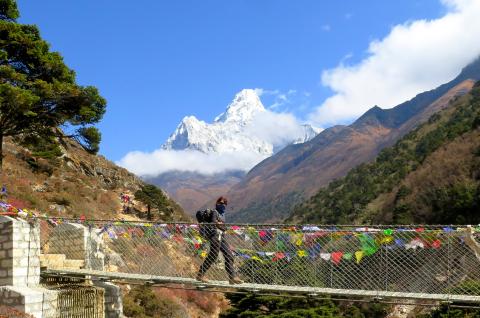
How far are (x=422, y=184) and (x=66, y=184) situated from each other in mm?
32894

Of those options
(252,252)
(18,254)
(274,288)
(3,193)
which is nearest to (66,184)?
(3,193)

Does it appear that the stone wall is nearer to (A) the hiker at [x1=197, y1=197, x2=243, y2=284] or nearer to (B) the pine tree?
(A) the hiker at [x1=197, y1=197, x2=243, y2=284]

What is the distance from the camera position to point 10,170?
28.4 metres

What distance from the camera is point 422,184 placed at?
4766cm

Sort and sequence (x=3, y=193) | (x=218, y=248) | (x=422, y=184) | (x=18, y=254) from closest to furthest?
(x=218, y=248), (x=18, y=254), (x=3, y=193), (x=422, y=184)

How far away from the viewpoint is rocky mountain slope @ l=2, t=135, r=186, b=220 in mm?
24803

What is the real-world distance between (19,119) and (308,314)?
A: 45.9 feet

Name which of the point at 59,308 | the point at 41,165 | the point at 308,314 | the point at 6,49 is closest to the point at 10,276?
the point at 59,308

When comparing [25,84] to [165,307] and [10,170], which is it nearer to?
[165,307]

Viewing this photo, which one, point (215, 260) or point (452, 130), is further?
point (452, 130)

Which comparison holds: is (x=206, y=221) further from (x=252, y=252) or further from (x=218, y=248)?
(x=252, y=252)

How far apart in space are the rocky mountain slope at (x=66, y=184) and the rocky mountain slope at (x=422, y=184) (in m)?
21.9

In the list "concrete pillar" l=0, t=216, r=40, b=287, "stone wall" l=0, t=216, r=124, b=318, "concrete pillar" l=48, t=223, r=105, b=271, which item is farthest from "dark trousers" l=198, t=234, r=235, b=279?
"concrete pillar" l=48, t=223, r=105, b=271

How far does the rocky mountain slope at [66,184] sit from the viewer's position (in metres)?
24.8
